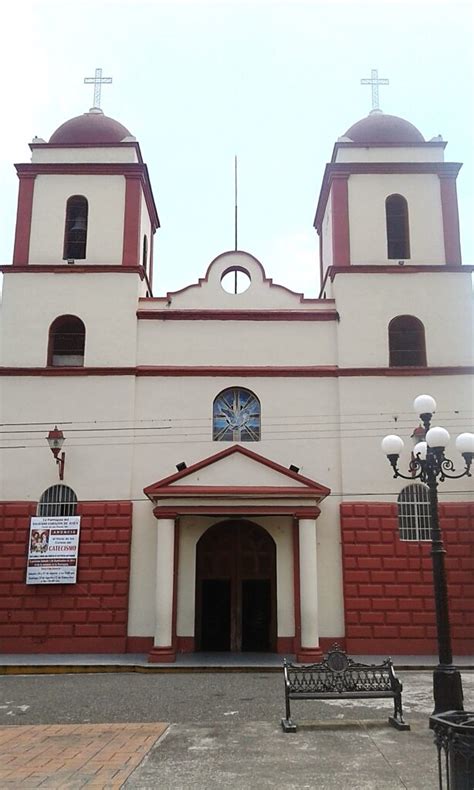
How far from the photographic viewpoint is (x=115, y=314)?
60.0 feet

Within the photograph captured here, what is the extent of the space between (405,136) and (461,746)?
1809 centimetres

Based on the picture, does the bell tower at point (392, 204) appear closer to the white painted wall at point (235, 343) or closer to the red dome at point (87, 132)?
the white painted wall at point (235, 343)

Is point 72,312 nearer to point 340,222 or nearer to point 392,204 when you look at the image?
point 340,222

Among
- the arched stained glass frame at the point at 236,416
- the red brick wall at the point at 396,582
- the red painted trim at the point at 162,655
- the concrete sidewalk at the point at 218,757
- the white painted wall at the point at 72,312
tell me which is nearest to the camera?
the concrete sidewalk at the point at 218,757

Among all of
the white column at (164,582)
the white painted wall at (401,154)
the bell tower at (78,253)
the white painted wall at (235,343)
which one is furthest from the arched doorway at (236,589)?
the white painted wall at (401,154)

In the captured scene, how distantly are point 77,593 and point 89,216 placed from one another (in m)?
9.73

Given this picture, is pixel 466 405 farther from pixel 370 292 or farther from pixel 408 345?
pixel 370 292

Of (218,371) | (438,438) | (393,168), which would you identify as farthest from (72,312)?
(438,438)

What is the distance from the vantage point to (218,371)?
17844 mm

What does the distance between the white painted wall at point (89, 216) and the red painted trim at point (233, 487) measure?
19.9 feet

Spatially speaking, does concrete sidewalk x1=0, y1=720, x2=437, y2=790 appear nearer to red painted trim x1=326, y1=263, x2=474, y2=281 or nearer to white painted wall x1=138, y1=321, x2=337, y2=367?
white painted wall x1=138, y1=321, x2=337, y2=367

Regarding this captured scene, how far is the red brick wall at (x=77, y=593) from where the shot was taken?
1630 centimetres

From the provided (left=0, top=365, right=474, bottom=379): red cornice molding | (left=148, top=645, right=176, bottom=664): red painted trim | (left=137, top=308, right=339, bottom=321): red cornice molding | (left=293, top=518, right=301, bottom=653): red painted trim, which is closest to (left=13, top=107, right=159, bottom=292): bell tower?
(left=137, top=308, right=339, bottom=321): red cornice molding

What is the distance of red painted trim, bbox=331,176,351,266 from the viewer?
61.7 ft
